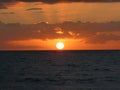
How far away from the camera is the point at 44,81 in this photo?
5716 centimetres

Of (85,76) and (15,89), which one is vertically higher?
(15,89)

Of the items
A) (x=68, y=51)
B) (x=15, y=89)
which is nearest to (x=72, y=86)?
(x=15, y=89)

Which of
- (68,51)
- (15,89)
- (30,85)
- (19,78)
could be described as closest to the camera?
(15,89)

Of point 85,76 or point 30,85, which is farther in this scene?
point 85,76

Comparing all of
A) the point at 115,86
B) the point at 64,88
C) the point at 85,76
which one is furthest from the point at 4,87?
the point at 85,76

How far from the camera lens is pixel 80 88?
162ft

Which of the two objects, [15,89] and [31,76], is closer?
[15,89]

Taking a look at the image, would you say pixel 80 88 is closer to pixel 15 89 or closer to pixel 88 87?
pixel 88 87

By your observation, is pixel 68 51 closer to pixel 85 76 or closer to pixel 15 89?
pixel 85 76

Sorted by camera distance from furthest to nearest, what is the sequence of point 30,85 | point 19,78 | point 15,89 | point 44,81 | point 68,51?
1. point 68,51
2. point 19,78
3. point 44,81
4. point 30,85
5. point 15,89

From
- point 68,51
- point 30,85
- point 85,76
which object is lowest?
point 68,51

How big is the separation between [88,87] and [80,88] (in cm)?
138

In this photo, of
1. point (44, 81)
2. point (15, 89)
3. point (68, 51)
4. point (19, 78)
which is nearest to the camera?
point (15, 89)

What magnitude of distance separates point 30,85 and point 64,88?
4751 mm
